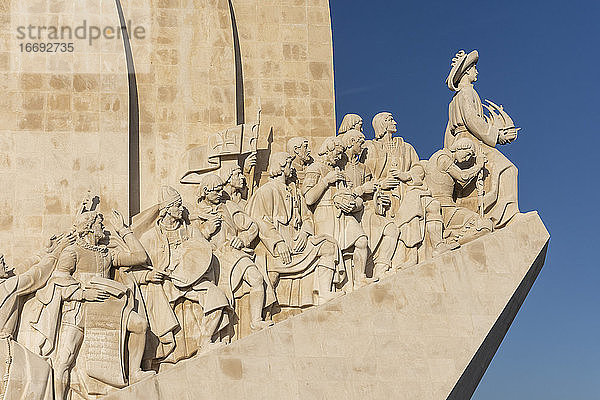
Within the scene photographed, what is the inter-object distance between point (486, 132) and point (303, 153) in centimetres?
212

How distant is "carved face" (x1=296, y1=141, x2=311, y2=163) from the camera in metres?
13.0

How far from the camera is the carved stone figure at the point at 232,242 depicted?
1177cm

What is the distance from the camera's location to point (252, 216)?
488 inches

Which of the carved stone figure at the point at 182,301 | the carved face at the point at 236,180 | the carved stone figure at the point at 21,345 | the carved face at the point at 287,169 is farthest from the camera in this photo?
the carved face at the point at 287,169

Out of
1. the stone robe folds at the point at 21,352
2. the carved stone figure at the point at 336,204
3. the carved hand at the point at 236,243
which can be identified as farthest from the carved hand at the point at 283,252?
the stone robe folds at the point at 21,352

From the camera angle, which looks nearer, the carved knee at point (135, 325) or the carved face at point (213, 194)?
the carved knee at point (135, 325)

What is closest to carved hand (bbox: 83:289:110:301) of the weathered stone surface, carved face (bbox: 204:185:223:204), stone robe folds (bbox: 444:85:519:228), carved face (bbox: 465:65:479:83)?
the weathered stone surface

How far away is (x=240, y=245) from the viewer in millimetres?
11992

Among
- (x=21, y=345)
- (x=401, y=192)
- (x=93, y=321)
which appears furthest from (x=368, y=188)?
(x=21, y=345)

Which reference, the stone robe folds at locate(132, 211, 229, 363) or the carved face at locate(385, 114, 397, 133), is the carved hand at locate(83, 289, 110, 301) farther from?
the carved face at locate(385, 114, 397, 133)

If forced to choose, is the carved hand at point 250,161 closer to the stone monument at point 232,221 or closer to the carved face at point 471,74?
the stone monument at point 232,221

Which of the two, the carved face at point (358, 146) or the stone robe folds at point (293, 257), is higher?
the carved face at point (358, 146)

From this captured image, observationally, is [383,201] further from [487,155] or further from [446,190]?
[487,155]

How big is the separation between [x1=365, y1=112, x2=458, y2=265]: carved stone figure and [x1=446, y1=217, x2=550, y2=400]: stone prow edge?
921 mm
